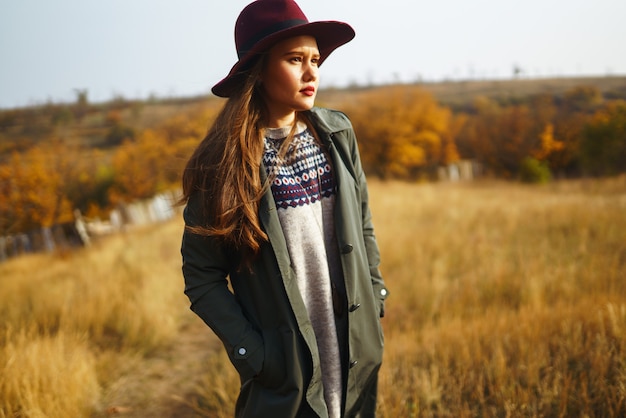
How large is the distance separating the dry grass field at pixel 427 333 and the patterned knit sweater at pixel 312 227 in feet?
3.68

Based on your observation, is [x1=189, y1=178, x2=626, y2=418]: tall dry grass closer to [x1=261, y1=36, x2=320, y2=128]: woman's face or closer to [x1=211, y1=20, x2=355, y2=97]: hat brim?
[x1=261, y1=36, x2=320, y2=128]: woman's face

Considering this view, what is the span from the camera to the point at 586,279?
174 inches

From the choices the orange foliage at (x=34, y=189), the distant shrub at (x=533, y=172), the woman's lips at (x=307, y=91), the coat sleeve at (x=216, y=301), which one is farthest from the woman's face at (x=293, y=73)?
the distant shrub at (x=533, y=172)

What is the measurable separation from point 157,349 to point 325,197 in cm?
360

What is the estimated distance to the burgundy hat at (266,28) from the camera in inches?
61.4

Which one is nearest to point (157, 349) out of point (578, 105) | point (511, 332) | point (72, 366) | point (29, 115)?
point (72, 366)

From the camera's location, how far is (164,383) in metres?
3.62

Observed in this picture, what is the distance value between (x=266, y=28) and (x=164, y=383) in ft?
11.1

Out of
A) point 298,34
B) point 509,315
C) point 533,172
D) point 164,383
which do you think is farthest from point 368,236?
point 533,172

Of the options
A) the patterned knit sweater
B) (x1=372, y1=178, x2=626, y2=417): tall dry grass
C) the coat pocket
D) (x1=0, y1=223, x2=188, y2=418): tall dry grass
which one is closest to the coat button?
the patterned knit sweater

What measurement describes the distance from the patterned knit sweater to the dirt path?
1.79 metres

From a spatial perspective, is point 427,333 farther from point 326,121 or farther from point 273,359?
point 326,121

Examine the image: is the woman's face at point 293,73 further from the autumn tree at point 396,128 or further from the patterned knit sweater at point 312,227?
the autumn tree at point 396,128

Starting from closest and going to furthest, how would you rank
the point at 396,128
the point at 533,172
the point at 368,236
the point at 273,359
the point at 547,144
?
the point at 273,359 < the point at 368,236 < the point at 533,172 < the point at 547,144 < the point at 396,128
